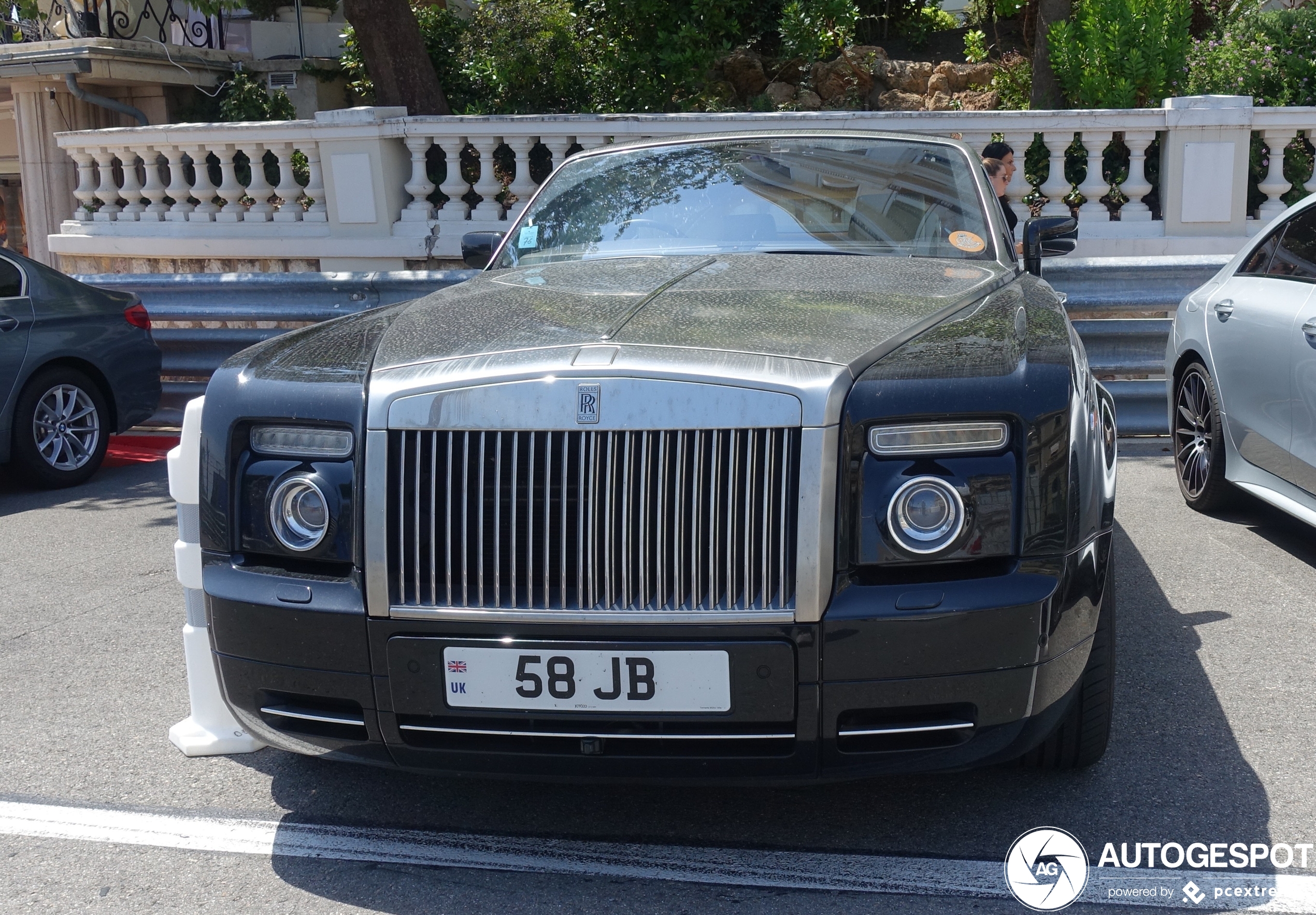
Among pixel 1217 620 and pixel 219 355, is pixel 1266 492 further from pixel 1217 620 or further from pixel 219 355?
pixel 219 355

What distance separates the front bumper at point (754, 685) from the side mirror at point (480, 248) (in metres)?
2.24

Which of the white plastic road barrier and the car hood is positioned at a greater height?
the car hood

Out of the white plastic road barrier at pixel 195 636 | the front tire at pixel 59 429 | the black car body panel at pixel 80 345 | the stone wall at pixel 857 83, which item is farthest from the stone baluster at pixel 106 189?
the white plastic road barrier at pixel 195 636

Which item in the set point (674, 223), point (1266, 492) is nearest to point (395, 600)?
point (674, 223)

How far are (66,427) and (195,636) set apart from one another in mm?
4554

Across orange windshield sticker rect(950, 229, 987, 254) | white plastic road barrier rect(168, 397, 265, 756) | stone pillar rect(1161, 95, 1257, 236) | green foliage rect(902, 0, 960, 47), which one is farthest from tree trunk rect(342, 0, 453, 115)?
white plastic road barrier rect(168, 397, 265, 756)

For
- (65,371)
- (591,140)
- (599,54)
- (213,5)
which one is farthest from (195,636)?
(599,54)

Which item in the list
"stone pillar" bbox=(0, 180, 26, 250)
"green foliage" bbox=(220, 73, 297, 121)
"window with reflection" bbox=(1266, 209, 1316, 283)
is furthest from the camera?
"stone pillar" bbox=(0, 180, 26, 250)

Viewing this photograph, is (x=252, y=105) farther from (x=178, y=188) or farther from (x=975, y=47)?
(x=975, y=47)

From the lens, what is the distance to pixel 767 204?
4262 mm

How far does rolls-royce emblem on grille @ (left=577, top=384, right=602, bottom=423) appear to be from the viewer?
2592 millimetres

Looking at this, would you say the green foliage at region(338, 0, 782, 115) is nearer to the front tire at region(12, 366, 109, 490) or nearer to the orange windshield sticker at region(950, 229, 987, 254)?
the front tire at region(12, 366, 109, 490)

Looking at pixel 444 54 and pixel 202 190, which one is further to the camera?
pixel 444 54

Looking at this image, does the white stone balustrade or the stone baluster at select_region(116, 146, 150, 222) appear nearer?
the white stone balustrade
